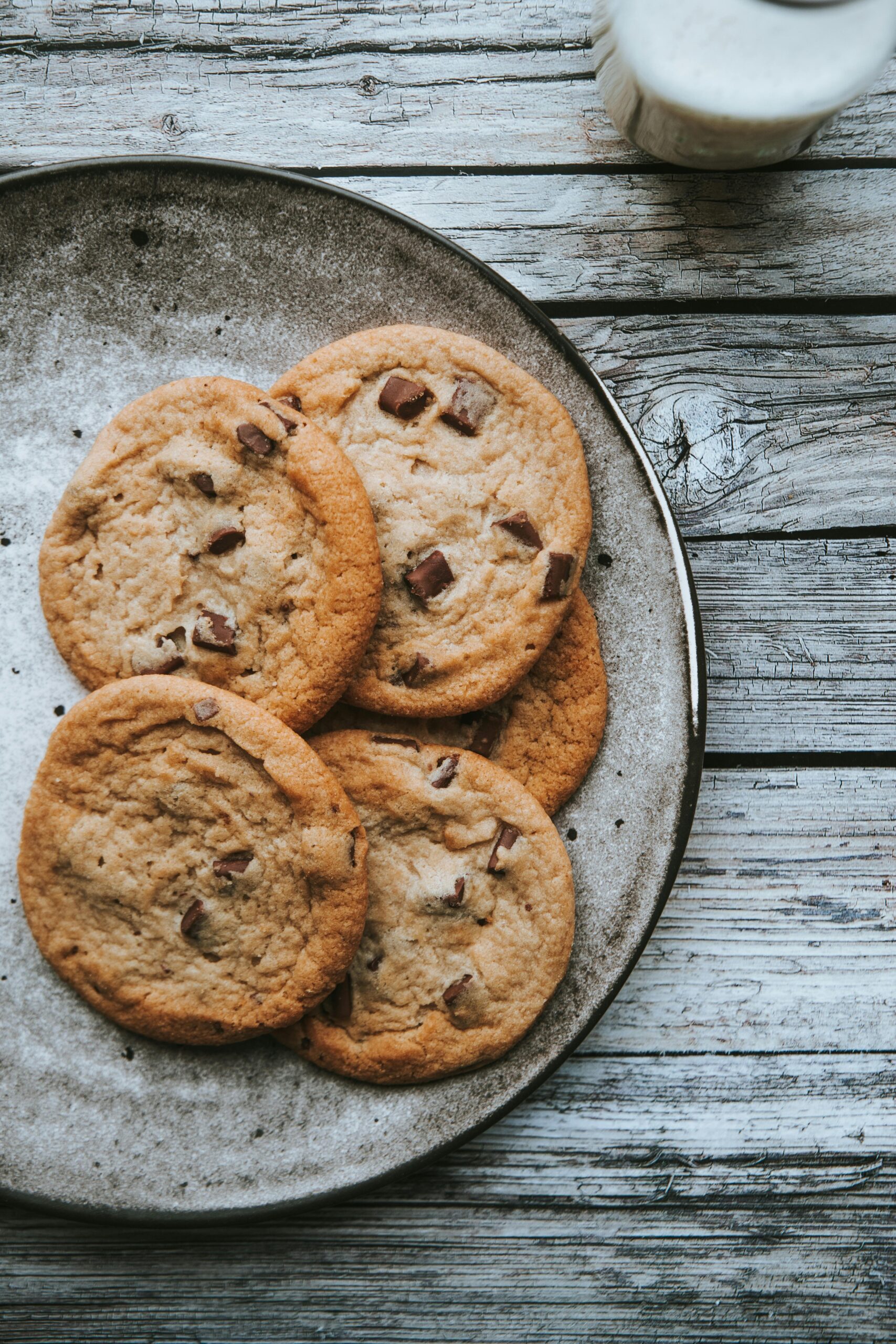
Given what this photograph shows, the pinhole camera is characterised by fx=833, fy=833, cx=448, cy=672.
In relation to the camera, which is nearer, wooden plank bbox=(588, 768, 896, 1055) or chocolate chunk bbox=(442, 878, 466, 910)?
chocolate chunk bbox=(442, 878, 466, 910)

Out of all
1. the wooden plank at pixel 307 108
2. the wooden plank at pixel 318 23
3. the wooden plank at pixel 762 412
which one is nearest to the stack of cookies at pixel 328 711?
the wooden plank at pixel 762 412

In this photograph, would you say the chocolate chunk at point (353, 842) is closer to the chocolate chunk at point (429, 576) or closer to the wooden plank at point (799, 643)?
the chocolate chunk at point (429, 576)

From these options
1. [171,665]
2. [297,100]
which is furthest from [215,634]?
[297,100]

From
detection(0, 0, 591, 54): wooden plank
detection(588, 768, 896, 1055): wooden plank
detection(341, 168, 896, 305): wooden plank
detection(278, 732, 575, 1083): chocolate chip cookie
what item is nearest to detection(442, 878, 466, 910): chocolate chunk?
detection(278, 732, 575, 1083): chocolate chip cookie

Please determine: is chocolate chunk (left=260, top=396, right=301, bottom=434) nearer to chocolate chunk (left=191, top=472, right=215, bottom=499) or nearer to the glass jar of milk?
chocolate chunk (left=191, top=472, right=215, bottom=499)

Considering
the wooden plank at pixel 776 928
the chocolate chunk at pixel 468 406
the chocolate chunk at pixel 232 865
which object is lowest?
the wooden plank at pixel 776 928

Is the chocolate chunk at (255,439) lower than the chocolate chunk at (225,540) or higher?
higher

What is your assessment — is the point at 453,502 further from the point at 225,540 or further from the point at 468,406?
the point at 225,540

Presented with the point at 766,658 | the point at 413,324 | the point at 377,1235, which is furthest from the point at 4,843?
the point at 766,658
